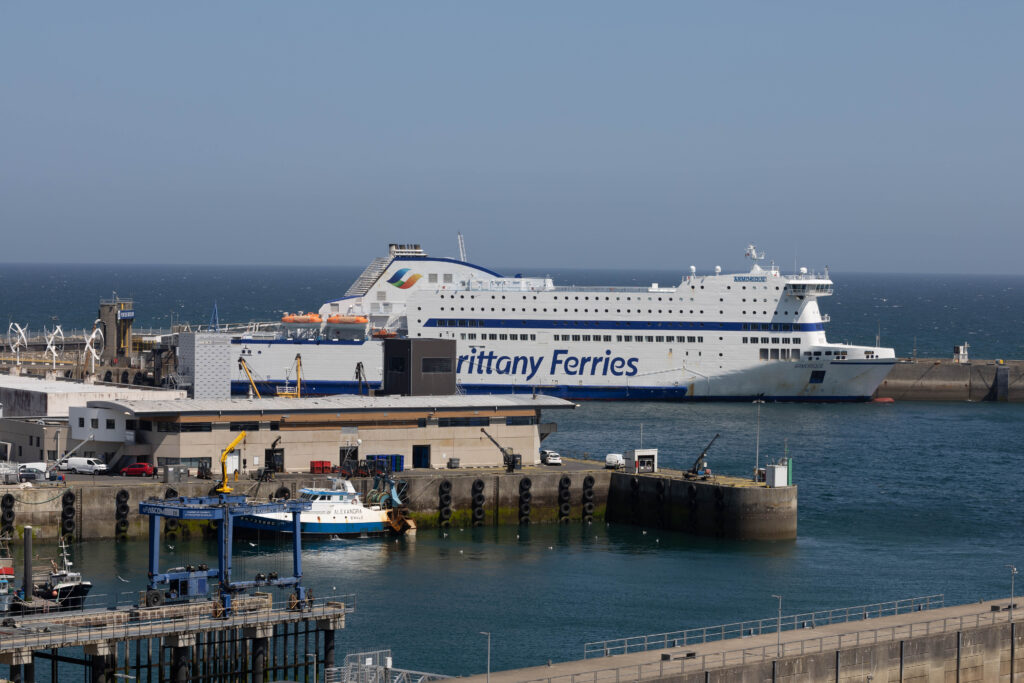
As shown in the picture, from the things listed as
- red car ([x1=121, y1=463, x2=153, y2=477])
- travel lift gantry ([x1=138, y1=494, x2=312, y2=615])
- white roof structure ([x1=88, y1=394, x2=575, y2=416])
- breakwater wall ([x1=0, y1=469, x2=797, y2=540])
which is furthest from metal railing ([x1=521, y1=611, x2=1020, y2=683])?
red car ([x1=121, y1=463, x2=153, y2=477])

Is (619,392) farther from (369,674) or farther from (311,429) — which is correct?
(369,674)

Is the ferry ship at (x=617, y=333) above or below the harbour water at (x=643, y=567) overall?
above

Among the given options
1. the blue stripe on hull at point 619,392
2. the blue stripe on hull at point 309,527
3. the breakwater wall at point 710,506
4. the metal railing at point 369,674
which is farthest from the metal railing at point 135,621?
the blue stripe on hull at point 619,392

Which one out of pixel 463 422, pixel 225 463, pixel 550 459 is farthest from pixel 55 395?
pixel 550 459

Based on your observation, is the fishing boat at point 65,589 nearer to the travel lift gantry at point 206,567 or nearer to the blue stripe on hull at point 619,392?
the travel lift gantry at point 206,567

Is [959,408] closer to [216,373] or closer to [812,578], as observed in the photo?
[216,373]

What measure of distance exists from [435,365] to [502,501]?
10.8 meters

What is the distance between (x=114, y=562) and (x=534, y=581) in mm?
12949

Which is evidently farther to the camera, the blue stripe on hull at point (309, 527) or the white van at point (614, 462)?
the white van at point (614, 462)

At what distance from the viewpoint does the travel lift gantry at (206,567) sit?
3538 centimetres

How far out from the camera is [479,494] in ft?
193

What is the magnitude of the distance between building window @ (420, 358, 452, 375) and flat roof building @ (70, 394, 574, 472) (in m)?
4.86

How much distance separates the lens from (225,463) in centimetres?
5644

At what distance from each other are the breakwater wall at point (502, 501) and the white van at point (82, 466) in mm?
1679
